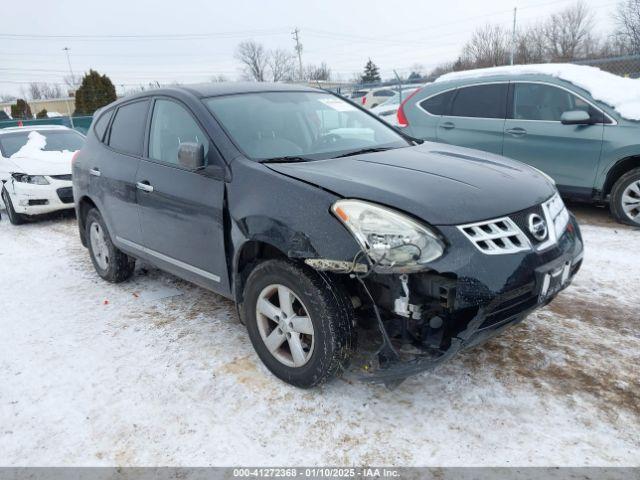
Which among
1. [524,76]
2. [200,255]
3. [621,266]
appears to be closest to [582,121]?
[524,76]

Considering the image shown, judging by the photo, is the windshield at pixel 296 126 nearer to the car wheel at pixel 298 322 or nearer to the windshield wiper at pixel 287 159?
the windshield wiper at pixel 287 159

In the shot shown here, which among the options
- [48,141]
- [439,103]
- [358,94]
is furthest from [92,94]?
[439,103]

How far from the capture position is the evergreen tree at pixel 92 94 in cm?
3447

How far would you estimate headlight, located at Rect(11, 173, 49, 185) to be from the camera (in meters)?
7.47

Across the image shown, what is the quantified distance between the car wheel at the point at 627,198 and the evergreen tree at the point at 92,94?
115ft

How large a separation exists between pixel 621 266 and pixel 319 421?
10.6 ft

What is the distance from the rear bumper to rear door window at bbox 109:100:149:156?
12.4 feet

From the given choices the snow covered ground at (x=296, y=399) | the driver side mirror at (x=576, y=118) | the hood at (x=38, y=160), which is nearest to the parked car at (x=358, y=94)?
the hood at (x=38, y=160)

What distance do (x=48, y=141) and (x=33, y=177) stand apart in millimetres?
1294

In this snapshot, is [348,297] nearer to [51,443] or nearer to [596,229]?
[51,443]

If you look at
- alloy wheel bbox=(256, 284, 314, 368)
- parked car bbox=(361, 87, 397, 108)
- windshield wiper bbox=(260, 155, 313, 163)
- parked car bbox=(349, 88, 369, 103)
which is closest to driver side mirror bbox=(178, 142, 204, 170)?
windshield wiper bbox=(260, 155, 313, 163)

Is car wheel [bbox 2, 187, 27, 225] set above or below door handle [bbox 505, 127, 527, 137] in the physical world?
below

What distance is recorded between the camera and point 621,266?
14.0 feet

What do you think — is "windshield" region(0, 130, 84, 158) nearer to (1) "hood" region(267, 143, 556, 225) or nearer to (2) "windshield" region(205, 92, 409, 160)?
(2) "windshield" region(205, 92, 409, 160)
